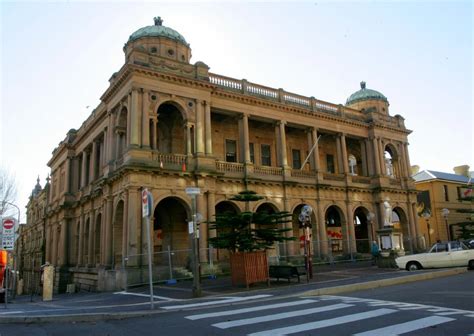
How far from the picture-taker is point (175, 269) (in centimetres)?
2088

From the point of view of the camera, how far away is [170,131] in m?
27.1

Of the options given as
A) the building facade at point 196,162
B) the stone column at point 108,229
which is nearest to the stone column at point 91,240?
the building facade at point 196,162

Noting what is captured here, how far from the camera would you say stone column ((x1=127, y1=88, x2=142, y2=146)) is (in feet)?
72.2

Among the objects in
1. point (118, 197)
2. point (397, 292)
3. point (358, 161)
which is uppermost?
point (358, 161)

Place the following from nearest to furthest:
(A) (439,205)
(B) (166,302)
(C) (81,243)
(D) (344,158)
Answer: (B) (166,302) → (C) (81,243) → (D) (344,158) → (A) (439,205)

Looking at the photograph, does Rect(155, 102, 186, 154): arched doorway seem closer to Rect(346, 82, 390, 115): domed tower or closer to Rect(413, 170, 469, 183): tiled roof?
Rect(346, 82, 390, 115): domed tower

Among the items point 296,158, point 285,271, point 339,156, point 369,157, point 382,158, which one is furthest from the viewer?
point 369,157

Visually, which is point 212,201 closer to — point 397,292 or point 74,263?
point 397,292

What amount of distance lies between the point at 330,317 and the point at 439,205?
40613mm

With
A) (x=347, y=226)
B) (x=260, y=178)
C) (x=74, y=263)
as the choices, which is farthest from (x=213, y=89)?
(x=74, y=263)

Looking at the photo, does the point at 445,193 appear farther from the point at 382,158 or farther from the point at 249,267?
the point at 249,267

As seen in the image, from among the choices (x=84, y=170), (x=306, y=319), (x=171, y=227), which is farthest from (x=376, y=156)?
(x=306, y=319)

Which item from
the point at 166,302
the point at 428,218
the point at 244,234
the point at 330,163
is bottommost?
the point at 166,302

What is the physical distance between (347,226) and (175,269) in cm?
1577
